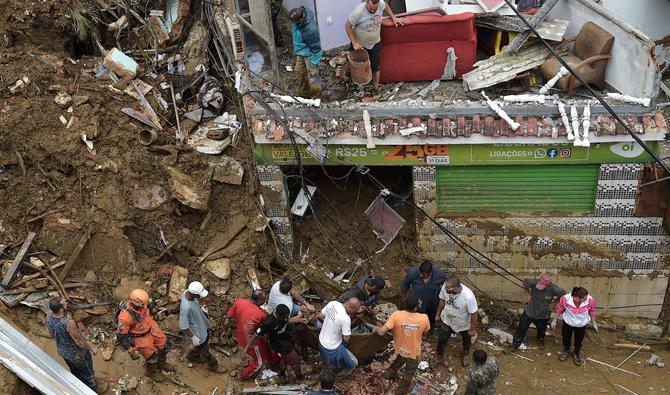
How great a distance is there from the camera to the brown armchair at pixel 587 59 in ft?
31.1

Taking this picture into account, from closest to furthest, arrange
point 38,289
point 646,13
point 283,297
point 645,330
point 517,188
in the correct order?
point 283,297
point 38,289
point 517,188
point 646,13
point 645,330

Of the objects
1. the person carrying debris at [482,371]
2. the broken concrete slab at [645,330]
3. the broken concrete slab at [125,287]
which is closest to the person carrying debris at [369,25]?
the person carrying debris at [482,371]

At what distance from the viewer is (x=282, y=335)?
872 cm

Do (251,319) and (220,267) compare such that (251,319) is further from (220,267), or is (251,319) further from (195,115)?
(195,115)

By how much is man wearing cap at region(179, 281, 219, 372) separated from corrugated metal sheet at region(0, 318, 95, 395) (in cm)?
140

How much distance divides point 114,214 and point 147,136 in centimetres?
135

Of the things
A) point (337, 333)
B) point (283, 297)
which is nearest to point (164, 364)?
point (283, 297)

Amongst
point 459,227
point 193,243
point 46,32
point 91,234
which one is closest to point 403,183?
point 459,227

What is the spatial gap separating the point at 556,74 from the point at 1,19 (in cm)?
892

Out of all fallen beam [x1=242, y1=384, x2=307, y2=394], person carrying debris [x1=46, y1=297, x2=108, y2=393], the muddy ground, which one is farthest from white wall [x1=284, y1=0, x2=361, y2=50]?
person carrying debris [x1=46, y1=297, x2=108, y2=393]

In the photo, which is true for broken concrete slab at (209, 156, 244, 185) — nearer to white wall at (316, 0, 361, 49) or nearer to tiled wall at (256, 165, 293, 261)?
tiled wall at (256, 165, 293, 261)

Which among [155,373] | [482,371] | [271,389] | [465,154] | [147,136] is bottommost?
[271,389]

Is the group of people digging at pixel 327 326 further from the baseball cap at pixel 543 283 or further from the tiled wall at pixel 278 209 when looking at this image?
the tiled wall at pixel 278 209

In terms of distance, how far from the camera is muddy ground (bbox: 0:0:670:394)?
9711mm
